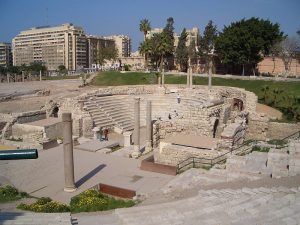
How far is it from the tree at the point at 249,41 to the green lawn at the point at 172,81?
5.77 metres

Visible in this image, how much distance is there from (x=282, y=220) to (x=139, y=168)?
1101 centimetres

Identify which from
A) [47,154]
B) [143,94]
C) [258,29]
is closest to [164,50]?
[258,29]

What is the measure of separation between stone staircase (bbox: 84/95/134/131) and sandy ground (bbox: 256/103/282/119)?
486 inches

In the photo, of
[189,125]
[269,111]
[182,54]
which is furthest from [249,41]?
[189,125]

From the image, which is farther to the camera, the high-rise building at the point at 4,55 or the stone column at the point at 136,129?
the high-rise building at the point at 4,55

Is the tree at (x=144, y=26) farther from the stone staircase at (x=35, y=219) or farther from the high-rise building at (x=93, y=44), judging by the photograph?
the high-rise building at (x=93, y=44)

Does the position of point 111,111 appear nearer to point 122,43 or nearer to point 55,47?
point 55,47

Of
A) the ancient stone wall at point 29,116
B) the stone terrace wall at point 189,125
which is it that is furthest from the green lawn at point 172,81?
the ancient stone wall at point 29,116

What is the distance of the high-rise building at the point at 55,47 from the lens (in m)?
154

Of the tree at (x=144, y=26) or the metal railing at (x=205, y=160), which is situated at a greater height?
the tree at (x=144, y=26)

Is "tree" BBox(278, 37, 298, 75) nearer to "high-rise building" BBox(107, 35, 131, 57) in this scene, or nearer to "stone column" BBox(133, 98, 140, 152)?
"stone column" BBox(133, 98, 140, 152)

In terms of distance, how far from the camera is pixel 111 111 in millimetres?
34094

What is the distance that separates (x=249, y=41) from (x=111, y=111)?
1093 inches

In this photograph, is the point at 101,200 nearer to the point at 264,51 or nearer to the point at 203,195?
the point at 203,195
